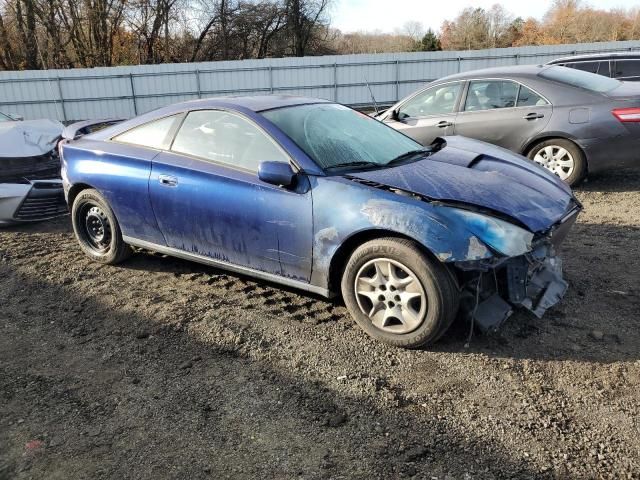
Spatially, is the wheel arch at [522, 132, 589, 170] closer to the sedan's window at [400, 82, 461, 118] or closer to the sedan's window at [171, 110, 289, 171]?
the sedan's window at [400, 82, 461, 118]

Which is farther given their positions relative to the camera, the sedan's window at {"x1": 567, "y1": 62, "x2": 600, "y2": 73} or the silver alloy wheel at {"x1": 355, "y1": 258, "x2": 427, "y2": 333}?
the sedan's window at {"x1": 567, "y1": 62, "x2": 600, "y2": 73}

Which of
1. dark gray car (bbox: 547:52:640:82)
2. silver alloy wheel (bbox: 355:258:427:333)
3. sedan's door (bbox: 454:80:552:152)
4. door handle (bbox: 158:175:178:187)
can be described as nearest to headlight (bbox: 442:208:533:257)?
silver alloy wheel (bbox: 355:258:427:333)

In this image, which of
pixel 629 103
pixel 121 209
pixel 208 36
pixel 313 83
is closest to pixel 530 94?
pixel 629 103

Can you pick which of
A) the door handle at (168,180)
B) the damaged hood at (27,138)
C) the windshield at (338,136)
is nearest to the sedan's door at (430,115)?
the windshield at (338,136)

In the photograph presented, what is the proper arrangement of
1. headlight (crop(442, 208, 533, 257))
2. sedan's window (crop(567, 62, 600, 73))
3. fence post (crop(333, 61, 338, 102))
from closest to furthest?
1. headlight (crop(442, 208, 533, 257))
2. sedan's window (crop(567, 62, 600, 73))
3. fence post (crop(333, 61, 338, 102))

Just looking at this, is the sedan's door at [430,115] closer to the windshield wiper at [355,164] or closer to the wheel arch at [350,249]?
the windshield wiper at [355,164]

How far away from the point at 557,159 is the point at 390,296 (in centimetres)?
433

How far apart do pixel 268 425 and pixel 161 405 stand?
0.62m

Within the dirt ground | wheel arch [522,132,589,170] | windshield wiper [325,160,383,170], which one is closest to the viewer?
the dirt ground

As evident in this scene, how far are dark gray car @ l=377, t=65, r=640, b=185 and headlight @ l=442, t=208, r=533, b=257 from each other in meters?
3.88

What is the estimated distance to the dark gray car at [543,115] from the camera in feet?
20.3

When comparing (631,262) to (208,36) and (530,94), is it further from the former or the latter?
(208,36)

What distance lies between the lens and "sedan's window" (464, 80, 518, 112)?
6.84m

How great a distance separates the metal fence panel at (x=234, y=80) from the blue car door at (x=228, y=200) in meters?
16.4
